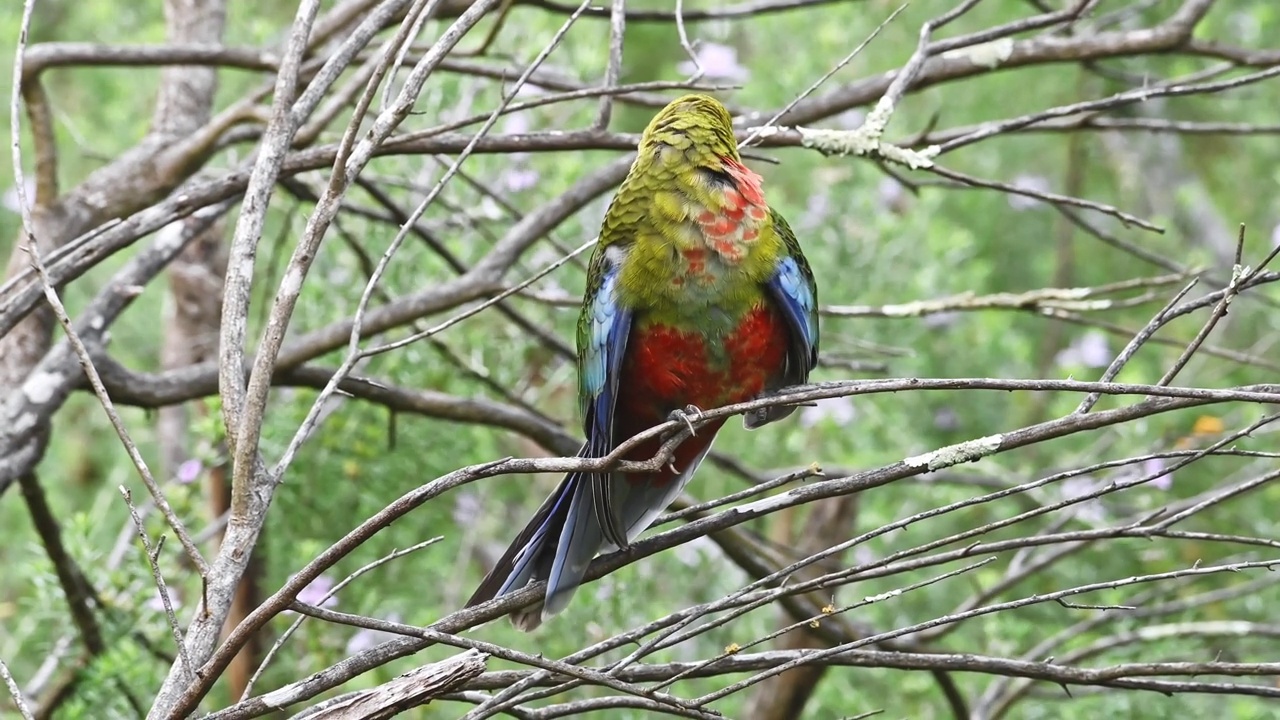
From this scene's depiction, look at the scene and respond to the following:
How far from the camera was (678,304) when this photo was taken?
2.43 m

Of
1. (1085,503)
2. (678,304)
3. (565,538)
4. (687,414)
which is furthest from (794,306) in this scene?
(1085,503)

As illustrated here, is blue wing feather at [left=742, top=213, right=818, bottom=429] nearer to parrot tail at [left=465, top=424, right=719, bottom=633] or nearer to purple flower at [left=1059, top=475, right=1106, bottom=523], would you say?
parrot tail at [left=465, top=424, right=719, bottom=633]

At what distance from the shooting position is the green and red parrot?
2.42 meters

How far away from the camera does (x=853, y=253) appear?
4895 millimetres

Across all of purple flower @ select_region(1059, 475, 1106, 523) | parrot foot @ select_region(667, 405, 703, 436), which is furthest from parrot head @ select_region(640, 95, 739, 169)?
purple flower @ select_region(1059, 475, 1106, 523)

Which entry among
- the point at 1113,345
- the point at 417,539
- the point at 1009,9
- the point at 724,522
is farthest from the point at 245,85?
the point at 724,522

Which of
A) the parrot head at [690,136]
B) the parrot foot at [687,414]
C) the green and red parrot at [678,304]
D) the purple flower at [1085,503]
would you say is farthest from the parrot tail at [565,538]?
the purple flower at [1085,503]

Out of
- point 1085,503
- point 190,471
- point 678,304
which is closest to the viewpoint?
point 678,304

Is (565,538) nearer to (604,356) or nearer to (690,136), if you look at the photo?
(604,356)

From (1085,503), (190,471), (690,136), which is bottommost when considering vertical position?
(1085,503)

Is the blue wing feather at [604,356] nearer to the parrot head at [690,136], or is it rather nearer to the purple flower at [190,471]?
the parrot head at [690,136]

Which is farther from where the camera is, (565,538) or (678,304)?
(678,304)

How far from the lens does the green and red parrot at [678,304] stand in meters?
2.42

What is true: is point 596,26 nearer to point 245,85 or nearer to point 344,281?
point 245,85
